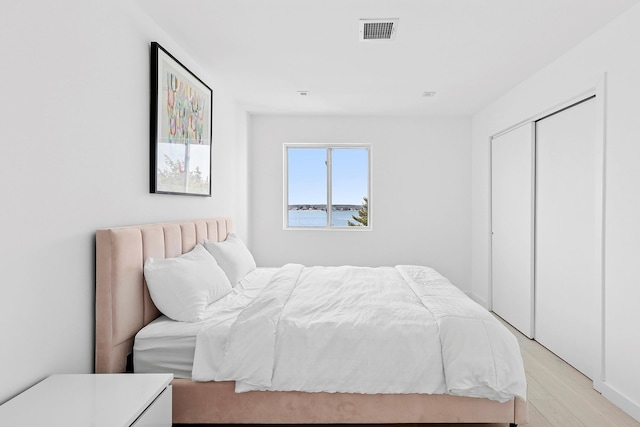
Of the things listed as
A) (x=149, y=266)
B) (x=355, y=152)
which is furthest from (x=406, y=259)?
(x=149, y=266)

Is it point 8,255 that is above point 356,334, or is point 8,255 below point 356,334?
above

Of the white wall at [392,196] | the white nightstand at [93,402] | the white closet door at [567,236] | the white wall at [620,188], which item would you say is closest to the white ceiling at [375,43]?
the white wall at [620,188]

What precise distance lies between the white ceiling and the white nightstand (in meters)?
2.14

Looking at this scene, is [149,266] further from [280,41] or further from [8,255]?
[280,41]

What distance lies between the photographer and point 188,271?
2338 millimetres

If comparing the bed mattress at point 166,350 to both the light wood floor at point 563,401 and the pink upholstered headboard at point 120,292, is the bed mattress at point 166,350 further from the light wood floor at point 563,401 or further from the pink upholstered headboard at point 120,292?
the light wood floor at point 563,401

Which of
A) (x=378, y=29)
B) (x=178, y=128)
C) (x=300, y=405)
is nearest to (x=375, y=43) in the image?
(x=378, y=29)

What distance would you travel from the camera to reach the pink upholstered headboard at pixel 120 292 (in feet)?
6.27

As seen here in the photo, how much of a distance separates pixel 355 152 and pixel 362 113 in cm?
58

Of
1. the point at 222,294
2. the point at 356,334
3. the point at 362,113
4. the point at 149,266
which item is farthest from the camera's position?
the point at 362,113

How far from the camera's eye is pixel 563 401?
8.12 feet

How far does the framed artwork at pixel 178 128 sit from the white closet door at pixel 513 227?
3.07 metres

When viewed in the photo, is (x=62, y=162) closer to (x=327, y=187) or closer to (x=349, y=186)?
(x=327, y=187)

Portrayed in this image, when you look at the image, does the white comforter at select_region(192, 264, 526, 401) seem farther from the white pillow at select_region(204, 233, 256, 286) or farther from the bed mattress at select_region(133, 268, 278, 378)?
the white pillow at select_region(204, 233, 256, 286)
